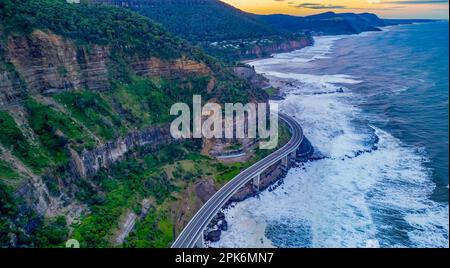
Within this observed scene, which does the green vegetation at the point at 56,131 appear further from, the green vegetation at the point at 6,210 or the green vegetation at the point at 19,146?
the green vegetation at the point at 6,210

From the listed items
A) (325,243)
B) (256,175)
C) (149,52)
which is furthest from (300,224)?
(149,52)

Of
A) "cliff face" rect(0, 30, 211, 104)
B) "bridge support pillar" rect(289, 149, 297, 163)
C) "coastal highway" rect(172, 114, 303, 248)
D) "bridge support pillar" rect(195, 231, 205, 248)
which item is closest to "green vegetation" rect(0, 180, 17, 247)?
"cliff face" rect(0, 30, 211, 104)

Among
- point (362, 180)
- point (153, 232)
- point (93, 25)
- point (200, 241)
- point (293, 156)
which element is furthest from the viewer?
point (293, 156)

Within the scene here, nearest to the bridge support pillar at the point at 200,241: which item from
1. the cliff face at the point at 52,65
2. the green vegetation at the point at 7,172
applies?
the green vegetation at the point at 7,172

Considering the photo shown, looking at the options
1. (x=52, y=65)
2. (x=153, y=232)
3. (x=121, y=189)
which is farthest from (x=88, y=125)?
(x=153, y=232)

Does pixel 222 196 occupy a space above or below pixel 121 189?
below

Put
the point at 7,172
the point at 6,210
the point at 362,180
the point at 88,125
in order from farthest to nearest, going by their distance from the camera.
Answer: the point at 362,180 < the point at 88,125 < the point at 7,172 < the point at 6,210

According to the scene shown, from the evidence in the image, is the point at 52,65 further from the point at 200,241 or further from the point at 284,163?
the point at 284,163

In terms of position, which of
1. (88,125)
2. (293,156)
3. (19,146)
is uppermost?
(88,125)
